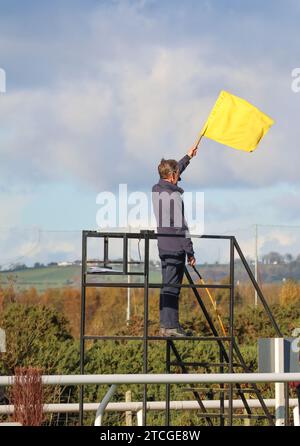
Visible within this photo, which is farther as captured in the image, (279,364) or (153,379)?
(279,364)

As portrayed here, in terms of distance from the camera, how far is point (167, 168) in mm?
12320

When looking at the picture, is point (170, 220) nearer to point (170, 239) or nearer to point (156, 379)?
point (170, 239)

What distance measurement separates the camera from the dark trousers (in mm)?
12320

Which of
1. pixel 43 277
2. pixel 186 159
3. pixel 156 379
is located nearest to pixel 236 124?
pixel 186 159

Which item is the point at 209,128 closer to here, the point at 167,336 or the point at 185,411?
the point at 167,336

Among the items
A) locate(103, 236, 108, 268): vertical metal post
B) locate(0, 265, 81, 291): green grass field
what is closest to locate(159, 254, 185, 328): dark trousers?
locate(103, 236, 108, 268): vertical metal post

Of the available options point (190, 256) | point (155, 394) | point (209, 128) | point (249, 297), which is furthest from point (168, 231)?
point (249, 297)

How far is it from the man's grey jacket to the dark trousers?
0.32 ft

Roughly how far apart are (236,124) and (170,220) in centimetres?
143

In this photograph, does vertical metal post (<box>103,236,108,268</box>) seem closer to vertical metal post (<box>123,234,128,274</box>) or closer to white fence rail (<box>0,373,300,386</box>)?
vertical metal post (<box>123,234,128,274</box>)

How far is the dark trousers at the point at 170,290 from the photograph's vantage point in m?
12.3

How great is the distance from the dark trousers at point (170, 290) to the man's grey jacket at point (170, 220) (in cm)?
10

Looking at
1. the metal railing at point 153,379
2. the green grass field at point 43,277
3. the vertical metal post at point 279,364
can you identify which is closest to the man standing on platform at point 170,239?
the vertical metal post at point 279,364
